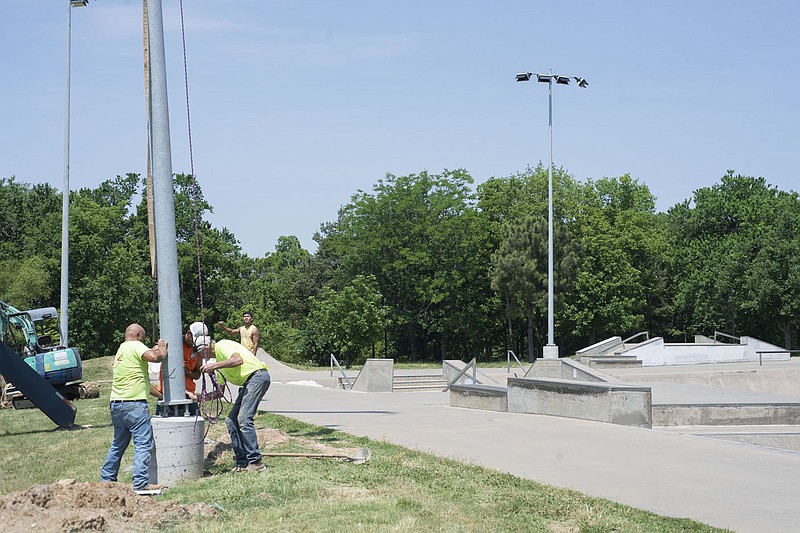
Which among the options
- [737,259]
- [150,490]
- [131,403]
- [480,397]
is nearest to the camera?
[150,490]

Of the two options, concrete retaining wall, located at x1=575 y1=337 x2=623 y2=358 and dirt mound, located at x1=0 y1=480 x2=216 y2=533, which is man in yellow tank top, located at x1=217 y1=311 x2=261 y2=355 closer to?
dirt mound, located at x1=0 y1=480 x2=216 y2=533

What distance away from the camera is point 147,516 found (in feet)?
23.1

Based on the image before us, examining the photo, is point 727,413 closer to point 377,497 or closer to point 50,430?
point 377,497

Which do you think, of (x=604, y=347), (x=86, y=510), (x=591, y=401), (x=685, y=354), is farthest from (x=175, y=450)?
(x=604, y=347)

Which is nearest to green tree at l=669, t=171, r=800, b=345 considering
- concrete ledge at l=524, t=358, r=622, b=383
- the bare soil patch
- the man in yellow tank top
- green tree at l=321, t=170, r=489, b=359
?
green tree at l=321, t=170, r=489, b=359

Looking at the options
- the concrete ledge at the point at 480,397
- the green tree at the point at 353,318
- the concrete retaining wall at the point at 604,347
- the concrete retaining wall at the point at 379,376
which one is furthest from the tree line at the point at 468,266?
the concrete ledge at the point at 480,397

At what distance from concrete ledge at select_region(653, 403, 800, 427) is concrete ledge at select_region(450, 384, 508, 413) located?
2.92 meters

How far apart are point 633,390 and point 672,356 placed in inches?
1104

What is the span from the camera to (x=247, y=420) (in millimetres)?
9516

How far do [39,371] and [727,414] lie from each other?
16040 millimetres

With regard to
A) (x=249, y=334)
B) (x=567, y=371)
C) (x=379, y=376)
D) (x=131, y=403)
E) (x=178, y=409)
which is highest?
(x=249, y=334)

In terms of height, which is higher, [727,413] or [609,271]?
[609,271]

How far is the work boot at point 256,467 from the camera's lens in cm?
955

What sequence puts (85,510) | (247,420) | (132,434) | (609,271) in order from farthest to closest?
(609,271)
(247,420)
(132,434)
(85,510)
